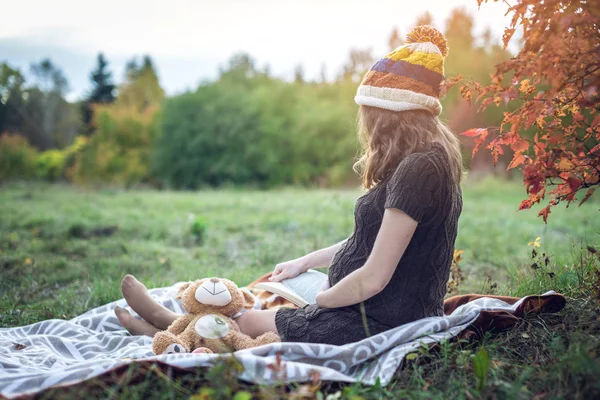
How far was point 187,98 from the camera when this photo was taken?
27219mm

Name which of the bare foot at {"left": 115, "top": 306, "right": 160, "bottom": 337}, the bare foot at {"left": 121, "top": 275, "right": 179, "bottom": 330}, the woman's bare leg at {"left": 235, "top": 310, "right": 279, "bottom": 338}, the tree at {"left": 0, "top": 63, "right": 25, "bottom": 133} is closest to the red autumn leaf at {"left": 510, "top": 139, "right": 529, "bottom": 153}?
the woman's bare leg at {"left": 235, "top": 310, "right": 279, "bottom": 338}

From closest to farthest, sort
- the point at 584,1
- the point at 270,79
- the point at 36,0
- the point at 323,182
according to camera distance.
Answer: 1. the point at 584,1
2. the point at 36,0
3. the point at 323,182
4. the point at 270,79

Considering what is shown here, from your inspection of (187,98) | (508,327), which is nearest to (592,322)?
(508,327)

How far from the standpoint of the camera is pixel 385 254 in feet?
7.58

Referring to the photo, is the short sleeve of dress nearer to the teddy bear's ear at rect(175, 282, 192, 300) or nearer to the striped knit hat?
the striped knit hat

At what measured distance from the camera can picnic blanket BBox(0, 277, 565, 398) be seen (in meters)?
2.24

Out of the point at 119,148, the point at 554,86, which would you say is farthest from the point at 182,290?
the point at 119,148

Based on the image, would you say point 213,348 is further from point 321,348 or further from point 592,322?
point 592,322

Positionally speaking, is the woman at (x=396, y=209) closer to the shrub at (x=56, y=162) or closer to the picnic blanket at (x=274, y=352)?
the picnic blanket at (x=274, y=352)

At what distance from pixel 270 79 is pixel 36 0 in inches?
947

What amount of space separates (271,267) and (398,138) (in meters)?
2.96

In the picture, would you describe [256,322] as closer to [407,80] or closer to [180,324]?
[180,324]

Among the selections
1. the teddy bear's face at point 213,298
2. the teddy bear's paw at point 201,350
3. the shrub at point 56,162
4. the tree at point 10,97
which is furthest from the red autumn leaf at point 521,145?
the shrub at point 56,162

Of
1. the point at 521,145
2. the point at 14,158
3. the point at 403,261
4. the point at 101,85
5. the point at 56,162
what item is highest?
the point at 101,85
